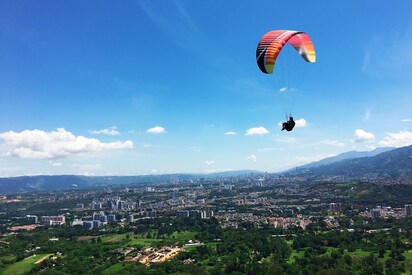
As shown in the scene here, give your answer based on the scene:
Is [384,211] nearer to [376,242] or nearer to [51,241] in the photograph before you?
[376,242]

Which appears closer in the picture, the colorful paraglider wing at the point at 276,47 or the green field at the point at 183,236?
the colorful paraglider wing at the point at 276,47

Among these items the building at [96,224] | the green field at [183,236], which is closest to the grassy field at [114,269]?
the green field at [183,236]

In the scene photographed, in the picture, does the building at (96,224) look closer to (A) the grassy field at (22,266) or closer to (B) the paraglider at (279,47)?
(A) the grassy field at (22,266)

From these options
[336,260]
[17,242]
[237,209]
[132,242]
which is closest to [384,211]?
[237,209]

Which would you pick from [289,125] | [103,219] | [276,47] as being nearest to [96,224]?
[103,219]

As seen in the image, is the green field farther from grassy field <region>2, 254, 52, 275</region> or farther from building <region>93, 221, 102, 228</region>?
building <region>93, 221, 102, 228</region>

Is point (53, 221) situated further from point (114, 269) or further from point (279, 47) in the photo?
point (279, 47)
